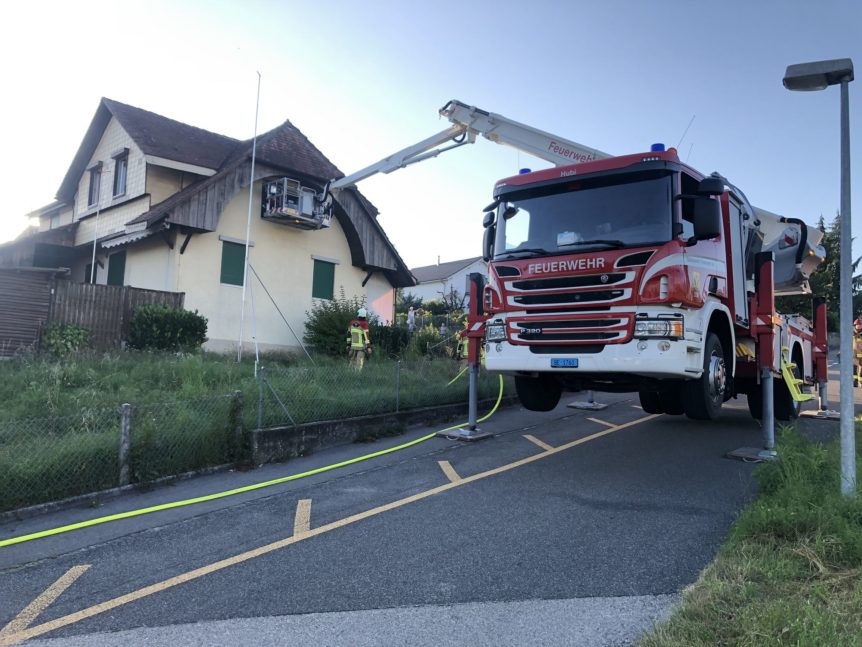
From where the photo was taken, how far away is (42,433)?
20.6 feet

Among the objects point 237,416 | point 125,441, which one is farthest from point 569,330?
point 125,441

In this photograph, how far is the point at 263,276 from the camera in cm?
1780

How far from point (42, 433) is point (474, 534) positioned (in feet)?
14.9

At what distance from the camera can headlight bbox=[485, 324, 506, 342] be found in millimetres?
7051

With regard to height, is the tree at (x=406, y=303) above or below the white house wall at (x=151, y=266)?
above

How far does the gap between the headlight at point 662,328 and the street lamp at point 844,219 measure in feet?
4.35

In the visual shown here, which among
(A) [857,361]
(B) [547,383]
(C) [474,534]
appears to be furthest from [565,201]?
(A) [857,361]

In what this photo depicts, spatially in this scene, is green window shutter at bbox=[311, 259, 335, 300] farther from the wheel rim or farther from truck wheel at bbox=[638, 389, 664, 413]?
the wheel rim

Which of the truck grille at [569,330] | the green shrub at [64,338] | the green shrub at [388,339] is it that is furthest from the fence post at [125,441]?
the green shrub at [388,339]

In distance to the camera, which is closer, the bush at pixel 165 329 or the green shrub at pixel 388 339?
the bush at pixel 165 329

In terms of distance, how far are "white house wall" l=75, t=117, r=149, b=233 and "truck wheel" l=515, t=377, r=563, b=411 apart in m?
13.5

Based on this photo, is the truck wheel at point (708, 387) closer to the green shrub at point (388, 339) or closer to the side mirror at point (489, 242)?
the side mirror at point (489, 242)

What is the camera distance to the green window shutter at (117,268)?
60.5 feet

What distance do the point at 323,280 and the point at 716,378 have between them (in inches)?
574
